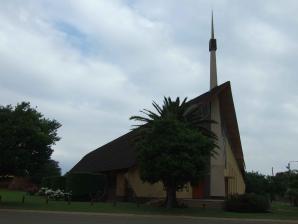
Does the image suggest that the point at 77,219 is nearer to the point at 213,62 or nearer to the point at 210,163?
the point at 210,163

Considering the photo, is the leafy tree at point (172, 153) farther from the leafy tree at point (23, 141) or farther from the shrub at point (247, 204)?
the leafy tree at point (23, 141)

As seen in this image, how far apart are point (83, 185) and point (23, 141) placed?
10.6 m

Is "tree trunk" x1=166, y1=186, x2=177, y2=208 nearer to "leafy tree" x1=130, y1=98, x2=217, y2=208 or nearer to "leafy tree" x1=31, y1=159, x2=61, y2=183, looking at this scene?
"leafy tree" x1=130, y1=98, x2=217, y2=208

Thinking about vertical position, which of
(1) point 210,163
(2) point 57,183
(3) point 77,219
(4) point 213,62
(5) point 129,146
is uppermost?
(4) point 213,62

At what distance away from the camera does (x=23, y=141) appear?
1281 inches

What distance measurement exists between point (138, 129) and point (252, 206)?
9.23m

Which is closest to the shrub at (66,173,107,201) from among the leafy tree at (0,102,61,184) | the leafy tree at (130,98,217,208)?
the leafy tree at (0,102,61,184)

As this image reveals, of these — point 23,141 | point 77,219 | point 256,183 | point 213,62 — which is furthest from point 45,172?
point 256,183

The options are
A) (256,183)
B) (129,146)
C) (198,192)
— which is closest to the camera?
(198,192)

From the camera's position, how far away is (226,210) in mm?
35094

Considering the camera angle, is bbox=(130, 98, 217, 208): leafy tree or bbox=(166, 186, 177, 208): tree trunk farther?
bbox=(166, 186, 177, 208): tree trunk

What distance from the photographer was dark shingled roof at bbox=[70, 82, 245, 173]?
45.7 meters

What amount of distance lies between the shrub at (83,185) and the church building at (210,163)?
2.59 metres

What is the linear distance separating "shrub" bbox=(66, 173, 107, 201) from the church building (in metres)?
2.59
